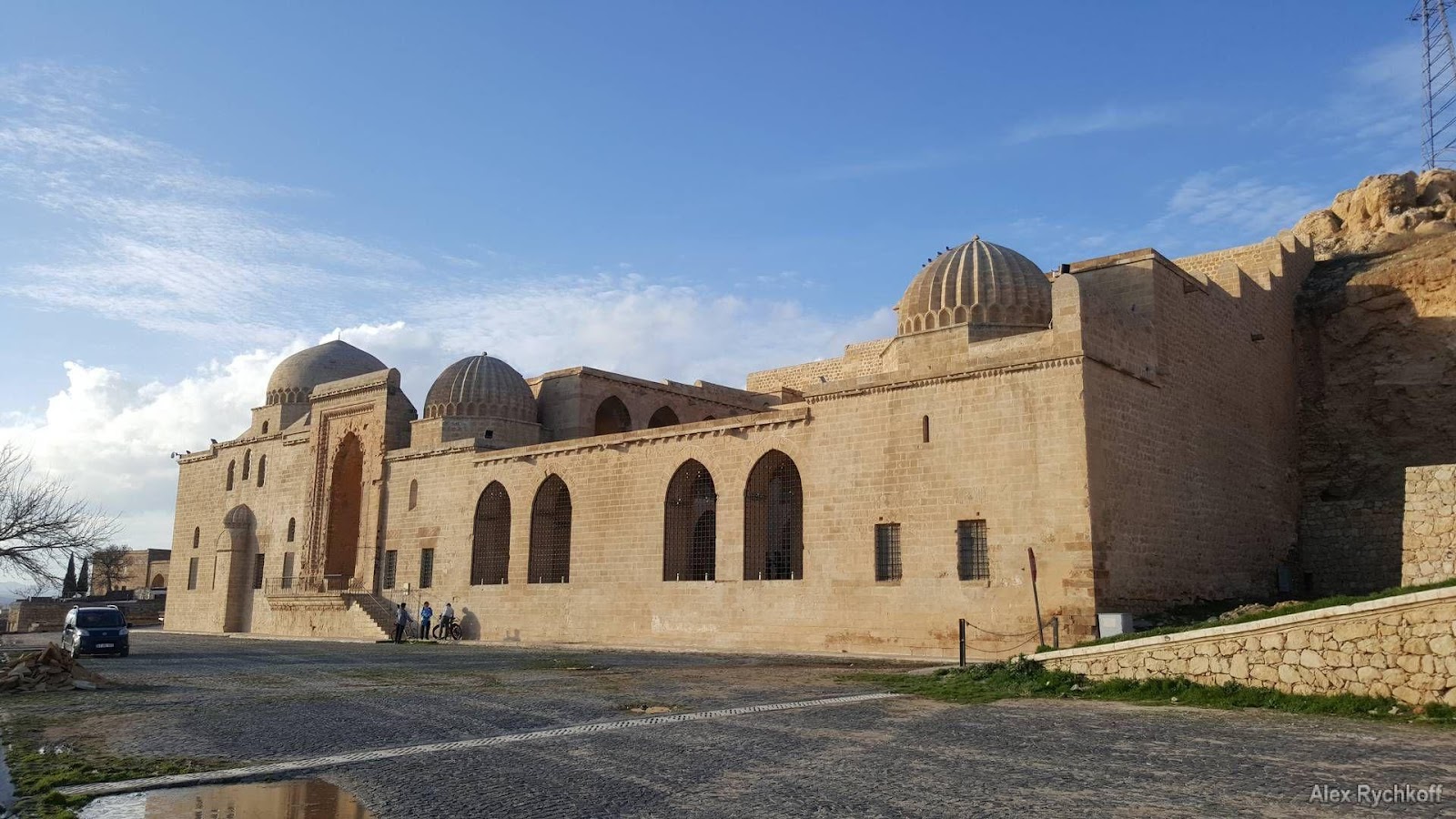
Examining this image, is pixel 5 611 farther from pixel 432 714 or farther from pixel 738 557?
pixel 432 714

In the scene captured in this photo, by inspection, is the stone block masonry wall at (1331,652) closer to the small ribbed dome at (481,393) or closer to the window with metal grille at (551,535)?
the window with metal grille at (551,535)

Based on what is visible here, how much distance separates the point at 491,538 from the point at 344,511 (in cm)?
709

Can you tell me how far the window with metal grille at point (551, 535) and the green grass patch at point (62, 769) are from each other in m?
16.4

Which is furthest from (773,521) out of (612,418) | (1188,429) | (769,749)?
(769,749)

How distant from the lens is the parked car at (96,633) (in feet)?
63.1

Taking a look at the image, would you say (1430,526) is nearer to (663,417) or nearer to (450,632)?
(663,417)

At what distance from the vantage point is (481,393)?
27312mm

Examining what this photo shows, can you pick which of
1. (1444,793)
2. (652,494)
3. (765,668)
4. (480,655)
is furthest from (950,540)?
(1444,793)

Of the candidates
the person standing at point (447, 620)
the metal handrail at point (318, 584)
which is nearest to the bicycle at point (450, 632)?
the person standing at point (447, 620)

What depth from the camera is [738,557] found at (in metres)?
20.6

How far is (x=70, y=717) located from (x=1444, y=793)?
11.3 meters

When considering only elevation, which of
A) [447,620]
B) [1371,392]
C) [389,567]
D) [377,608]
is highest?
[1371,392]

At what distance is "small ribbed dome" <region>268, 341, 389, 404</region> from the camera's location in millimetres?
35281

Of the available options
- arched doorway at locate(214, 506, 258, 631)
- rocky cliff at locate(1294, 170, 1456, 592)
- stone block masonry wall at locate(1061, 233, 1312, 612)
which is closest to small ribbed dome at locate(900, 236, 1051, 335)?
stone block masonry wall at locate(1061, 233, 1312, 612)
